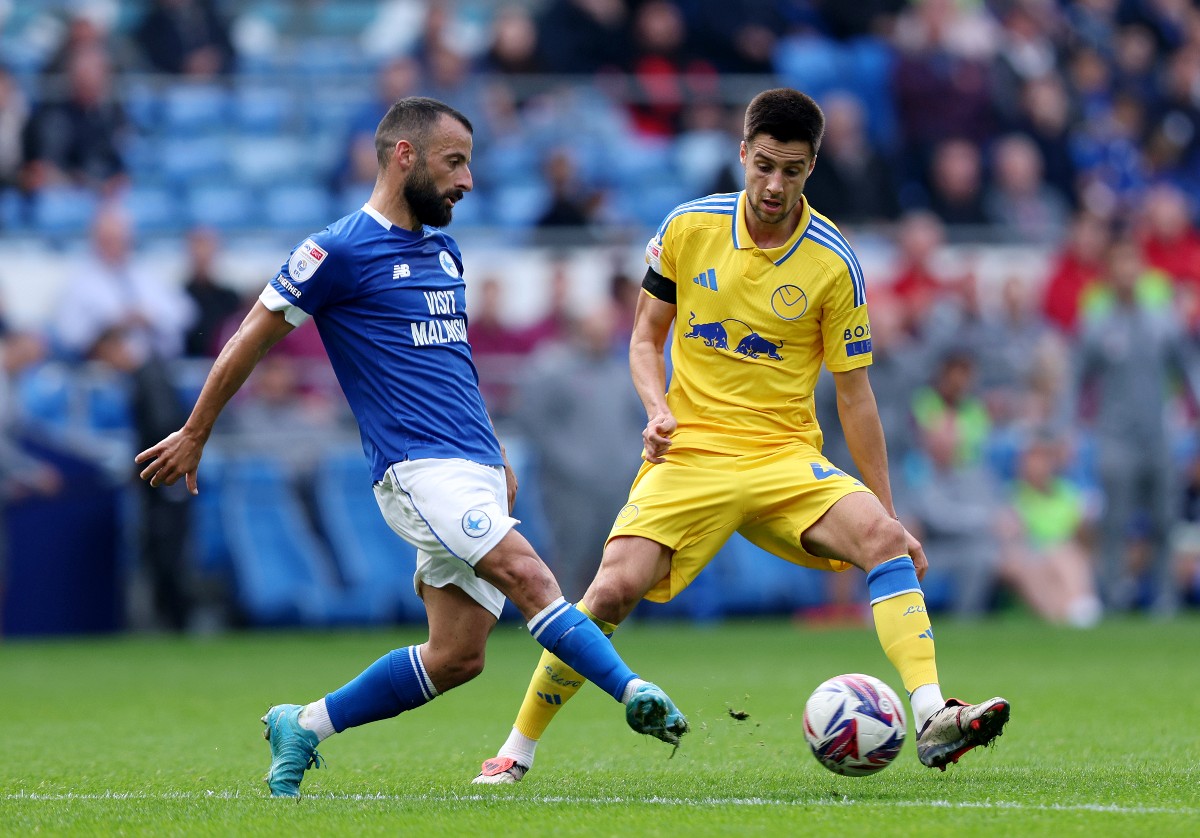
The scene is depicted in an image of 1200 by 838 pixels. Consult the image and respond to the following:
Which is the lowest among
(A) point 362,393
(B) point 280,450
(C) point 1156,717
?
(C) point 1156,717

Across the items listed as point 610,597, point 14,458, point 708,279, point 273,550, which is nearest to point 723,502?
point 610,597

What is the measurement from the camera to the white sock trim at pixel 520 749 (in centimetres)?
618

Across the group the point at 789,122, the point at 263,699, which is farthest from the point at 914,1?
the point at 789,122

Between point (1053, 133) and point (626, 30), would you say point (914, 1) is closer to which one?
point (1053, 133)

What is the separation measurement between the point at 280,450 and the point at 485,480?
9433 millimetres

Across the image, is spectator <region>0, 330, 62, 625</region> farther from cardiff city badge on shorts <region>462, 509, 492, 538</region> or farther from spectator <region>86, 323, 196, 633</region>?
cardiff city badge on shorts <region>462, 509, 492, 538</region>

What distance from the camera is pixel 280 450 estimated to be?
585 inches

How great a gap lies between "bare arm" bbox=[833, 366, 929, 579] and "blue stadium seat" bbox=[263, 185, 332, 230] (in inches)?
447

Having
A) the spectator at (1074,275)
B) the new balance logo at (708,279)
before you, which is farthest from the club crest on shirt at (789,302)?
the spectator at (1074,275)

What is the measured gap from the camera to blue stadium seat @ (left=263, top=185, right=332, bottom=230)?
56.2 ft

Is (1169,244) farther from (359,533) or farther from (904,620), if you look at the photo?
(904,620)

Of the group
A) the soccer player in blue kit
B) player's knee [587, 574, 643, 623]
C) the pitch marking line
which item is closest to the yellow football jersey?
player's knee [587, 574, 643, 623]

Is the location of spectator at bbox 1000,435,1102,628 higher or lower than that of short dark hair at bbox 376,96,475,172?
lower

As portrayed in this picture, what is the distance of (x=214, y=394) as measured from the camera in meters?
5.61
